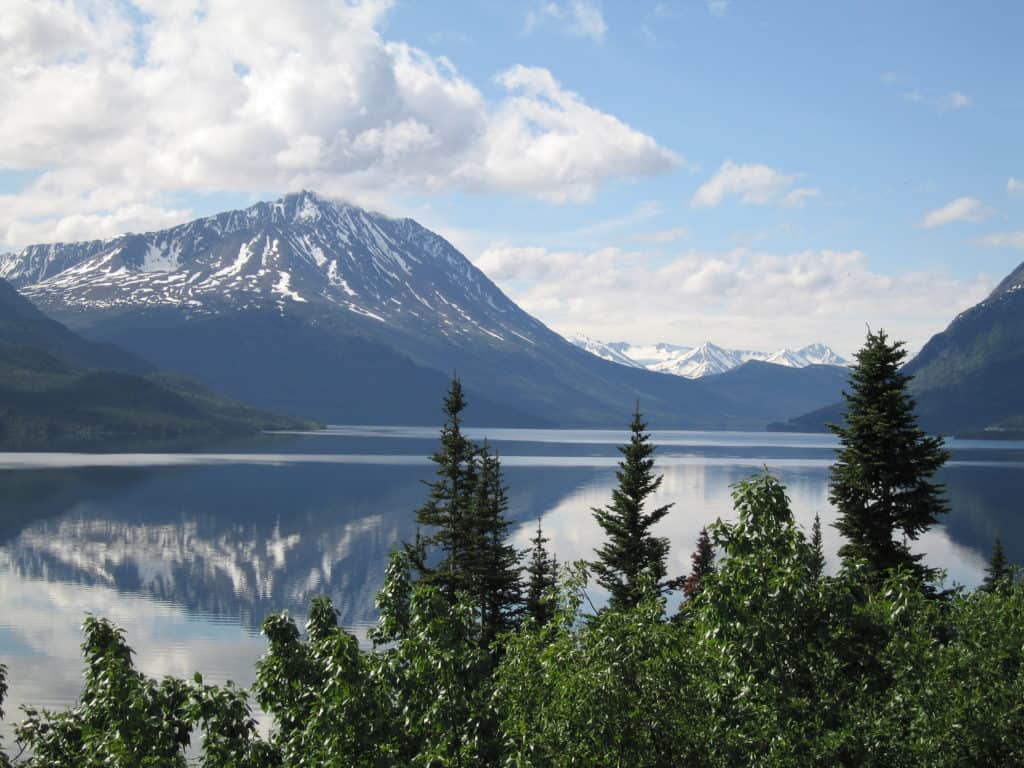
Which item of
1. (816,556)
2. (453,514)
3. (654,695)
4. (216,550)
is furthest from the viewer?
(216,550)

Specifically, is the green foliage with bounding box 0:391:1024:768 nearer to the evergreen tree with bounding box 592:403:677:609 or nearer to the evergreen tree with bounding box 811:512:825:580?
the evergreen tree with bounding box 811:512:825:580

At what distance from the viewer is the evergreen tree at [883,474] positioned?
124 feet

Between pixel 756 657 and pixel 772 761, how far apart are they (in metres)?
1.98

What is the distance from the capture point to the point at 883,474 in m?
38.4

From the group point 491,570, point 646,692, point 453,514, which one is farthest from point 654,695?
point 453,514

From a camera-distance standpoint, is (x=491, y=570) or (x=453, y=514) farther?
(x=453, y=514)

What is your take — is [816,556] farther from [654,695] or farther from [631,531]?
[631,531]

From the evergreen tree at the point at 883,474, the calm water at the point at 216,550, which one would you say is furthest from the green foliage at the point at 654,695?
the calm water at the point at 216,550

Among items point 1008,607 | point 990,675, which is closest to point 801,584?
point 990,675

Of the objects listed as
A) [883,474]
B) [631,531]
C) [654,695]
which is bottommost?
[654,695]

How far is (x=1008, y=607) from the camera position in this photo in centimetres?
2620

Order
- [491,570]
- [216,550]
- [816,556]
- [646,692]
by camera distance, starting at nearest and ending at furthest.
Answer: [646,692] → [816,556] → [491,570] → [216,550]

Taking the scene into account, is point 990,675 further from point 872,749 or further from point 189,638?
point 189,638

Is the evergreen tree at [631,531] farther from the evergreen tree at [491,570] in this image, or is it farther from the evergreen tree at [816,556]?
the evergreen tree at [816,556]
